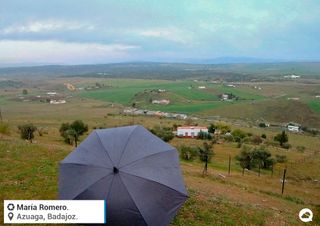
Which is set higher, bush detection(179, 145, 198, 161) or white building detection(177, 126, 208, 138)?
bush detection(179, 145, 198, 161)

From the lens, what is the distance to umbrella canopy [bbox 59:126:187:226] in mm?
11688

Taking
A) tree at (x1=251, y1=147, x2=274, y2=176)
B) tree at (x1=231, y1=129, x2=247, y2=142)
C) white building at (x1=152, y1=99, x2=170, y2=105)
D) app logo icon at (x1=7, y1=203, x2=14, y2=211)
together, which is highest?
app logo icon at (x1=7, y1=203, x2=14, y2=211)

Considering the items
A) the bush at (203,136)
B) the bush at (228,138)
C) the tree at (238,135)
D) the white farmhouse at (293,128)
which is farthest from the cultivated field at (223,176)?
the white farmhouse at (293,128)

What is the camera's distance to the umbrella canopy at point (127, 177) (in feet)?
38.3

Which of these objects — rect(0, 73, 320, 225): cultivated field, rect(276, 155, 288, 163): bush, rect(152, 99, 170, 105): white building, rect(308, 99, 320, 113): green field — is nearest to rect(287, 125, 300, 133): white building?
rect(0, 73, 320, 225): cultivated field

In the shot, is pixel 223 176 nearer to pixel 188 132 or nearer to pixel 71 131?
pixel 71 131

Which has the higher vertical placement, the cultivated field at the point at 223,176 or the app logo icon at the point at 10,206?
the app logo icon at the point at 10,206

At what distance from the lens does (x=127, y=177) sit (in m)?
11.9

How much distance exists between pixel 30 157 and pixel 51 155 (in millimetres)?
1475

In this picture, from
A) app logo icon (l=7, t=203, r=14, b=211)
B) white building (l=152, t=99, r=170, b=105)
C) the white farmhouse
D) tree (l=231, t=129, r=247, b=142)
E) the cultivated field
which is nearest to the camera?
app logo icon (l=7, t=203, r=14, b=211)

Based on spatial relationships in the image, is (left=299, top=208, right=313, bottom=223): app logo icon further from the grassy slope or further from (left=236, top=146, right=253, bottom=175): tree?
(left=236, top=146, right=253, bottom=175): tree

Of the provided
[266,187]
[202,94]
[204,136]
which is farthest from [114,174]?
[202,94]

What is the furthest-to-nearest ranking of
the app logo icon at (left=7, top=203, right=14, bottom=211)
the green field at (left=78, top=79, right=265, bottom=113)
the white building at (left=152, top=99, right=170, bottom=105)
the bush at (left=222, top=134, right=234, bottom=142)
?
the white building at (left=152, top=99, right=170, bottom=105)
the green field at (left=78, top=79, right=265, bottom=113)
the bush at (left=222, top=134, right=234, bottom=142)
the app logo icon at (left=7, top=203, right=14, bottom=211)

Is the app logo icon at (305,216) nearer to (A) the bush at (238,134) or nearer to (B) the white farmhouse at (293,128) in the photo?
(A) the bush at (238,134)
